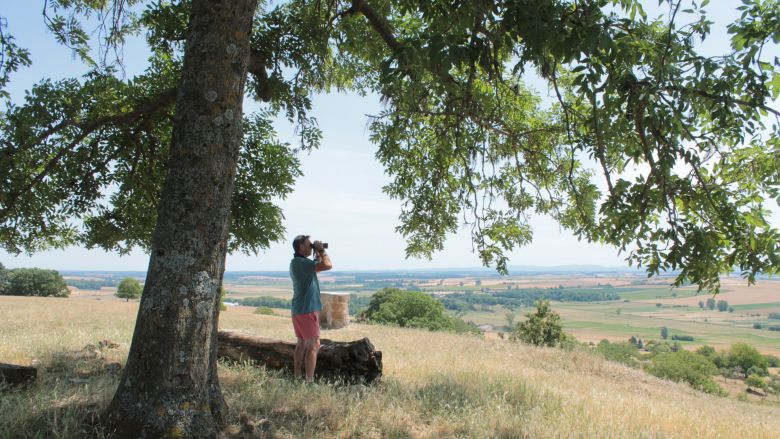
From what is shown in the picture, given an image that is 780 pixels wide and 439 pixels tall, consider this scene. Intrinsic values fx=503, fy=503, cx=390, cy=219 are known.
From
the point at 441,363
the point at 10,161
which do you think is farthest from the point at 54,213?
the point at 441,363

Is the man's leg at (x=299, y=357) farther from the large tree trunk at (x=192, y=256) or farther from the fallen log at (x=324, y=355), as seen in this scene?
the large tree trunk at (x=192, y=256)

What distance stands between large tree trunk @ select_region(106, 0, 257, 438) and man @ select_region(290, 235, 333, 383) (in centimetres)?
229

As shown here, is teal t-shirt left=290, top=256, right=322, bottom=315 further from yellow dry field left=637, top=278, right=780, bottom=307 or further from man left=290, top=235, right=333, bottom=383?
yellow dry field left=637, top=278, right=780, bottom=307

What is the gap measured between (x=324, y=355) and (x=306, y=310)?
0.91m

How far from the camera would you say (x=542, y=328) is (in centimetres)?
2811

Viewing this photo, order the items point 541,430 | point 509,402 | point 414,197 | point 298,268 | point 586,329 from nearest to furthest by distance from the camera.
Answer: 1. point 541,430
2. point 509,402
3. point 298,268
4. point 414,197
5. point 586,329

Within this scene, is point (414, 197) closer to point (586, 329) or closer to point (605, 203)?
point (605, 203)

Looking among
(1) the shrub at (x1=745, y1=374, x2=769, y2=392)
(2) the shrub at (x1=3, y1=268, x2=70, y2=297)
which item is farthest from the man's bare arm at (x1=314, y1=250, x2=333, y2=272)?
(1) the shrub at (x1=745, y1=374, x2=769, y2=392)

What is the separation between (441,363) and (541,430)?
5101mm

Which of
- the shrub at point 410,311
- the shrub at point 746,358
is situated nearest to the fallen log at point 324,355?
the shrub at point 410,311

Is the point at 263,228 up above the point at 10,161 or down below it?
below

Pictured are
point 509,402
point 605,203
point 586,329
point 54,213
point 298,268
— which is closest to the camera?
point 605,203

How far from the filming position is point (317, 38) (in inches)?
336

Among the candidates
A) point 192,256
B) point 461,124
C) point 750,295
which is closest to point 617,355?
point 461,124
